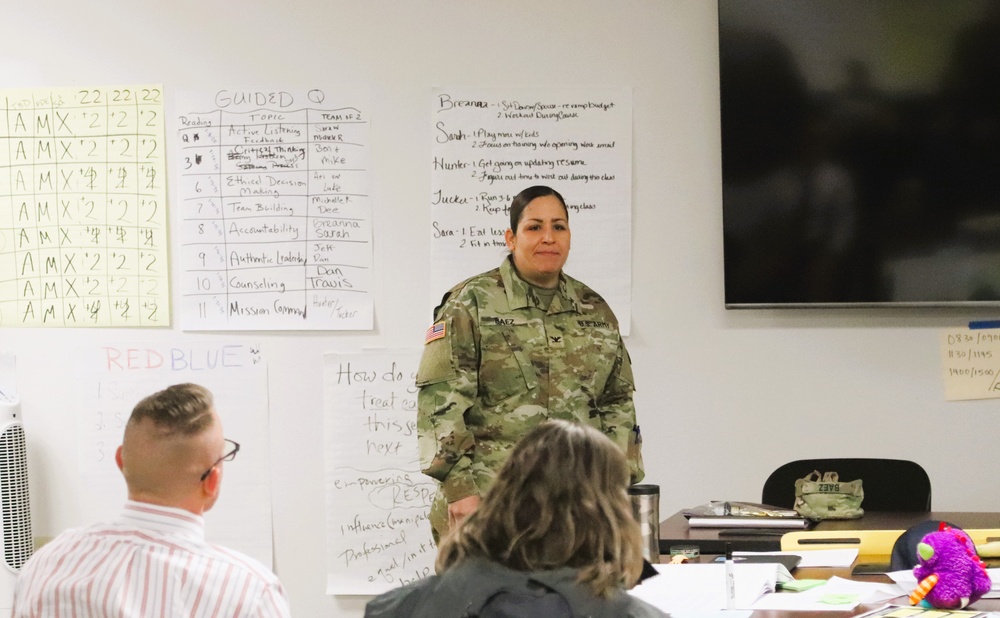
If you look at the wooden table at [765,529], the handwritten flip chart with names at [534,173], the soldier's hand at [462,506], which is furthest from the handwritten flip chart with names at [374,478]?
the wooden table at [765,529]

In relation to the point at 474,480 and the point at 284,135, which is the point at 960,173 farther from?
the point at 284,135

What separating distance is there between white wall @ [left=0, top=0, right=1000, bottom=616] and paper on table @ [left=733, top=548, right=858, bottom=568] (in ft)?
5.40

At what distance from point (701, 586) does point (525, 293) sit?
51.3 inches

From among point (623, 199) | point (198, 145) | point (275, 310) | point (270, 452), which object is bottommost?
point (270, 452)

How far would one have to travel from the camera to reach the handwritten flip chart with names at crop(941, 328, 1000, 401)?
12.1 feet

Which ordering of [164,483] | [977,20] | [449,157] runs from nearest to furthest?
[164,483], [977,20], [449,157]

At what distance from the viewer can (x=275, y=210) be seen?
398 cm

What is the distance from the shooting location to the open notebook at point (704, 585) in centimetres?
177

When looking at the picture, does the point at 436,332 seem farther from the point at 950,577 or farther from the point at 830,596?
the point at 950,577

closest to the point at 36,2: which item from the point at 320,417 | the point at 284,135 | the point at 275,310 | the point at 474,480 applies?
the point at 284,135

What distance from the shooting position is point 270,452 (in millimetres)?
3982

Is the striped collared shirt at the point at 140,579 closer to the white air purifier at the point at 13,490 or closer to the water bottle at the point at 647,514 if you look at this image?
the water bottle at the point at 647,514

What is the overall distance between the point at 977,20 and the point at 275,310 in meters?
2.64

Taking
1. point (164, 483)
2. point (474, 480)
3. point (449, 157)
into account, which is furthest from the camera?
point (449, 157)
